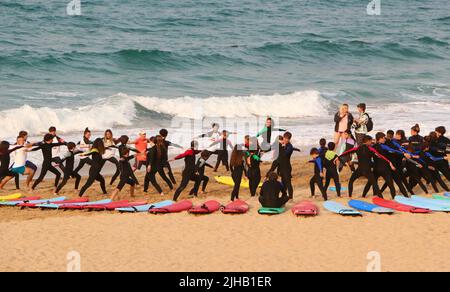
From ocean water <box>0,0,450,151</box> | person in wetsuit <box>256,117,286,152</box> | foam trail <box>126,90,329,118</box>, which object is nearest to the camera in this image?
person in wetsuit <box>256,117,286,152</box>

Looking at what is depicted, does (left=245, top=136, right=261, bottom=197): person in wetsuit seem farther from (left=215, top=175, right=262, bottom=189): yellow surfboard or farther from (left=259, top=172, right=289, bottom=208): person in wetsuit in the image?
(left=259, top=172, right=289, bottom=208): person in wetsuit

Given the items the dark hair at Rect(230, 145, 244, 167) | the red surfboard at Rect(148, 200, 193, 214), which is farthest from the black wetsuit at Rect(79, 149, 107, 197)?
the dark hair at Rect(230, 145, 244, 167)

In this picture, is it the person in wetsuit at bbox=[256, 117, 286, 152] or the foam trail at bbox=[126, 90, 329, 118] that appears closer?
the person in wetsuit at bbox=[256, 117, 286, 152]

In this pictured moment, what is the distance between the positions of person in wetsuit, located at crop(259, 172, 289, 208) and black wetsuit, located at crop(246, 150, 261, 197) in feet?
4.36

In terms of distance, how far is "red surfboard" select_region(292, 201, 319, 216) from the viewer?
16.6 metres

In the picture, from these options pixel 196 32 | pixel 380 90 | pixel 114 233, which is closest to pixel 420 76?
pixel 380 90

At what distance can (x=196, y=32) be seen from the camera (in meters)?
48.9

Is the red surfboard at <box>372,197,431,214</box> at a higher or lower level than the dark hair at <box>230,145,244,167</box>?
lower

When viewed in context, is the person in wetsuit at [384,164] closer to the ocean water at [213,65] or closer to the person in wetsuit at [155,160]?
the person in wetsuit at [155,160]
